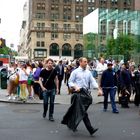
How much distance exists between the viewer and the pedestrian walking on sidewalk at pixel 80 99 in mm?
10734

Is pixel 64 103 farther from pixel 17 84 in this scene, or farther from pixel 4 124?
pixel 4 124

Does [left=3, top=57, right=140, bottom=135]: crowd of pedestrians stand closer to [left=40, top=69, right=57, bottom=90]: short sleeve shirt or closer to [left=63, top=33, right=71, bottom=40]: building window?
[left=40, top=69, right=57, bottom=90]: short sleeve shirt

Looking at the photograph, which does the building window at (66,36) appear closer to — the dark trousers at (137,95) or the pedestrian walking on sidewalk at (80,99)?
the dark trousers at (137,95)

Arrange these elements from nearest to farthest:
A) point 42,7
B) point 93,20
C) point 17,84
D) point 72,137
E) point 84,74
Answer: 1. point 72,137
2. point 84,74
3. point 17,84
4. point 93,20
5. point 42,7

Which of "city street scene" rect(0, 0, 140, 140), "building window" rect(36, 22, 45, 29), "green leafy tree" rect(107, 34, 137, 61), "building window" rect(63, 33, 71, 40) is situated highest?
"building window" rect(36, 22, 45, 29)

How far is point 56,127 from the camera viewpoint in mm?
11938

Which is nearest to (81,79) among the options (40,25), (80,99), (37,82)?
(80,99)

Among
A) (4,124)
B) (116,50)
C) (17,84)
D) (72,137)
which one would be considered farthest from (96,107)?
(116,50)

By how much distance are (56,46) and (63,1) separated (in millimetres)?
13038

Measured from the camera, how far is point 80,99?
10.8 metres

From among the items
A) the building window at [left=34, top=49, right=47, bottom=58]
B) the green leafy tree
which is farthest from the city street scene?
the building window at [left=34, top=49, right=47, bottom=58]

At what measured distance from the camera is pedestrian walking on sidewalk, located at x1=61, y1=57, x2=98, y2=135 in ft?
35.2

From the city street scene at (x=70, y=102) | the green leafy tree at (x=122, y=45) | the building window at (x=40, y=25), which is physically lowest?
the city street scene at (x=70, y=102)

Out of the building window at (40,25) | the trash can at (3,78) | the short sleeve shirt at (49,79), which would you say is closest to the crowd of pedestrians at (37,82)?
the short sleeve shirt at (49,79)
